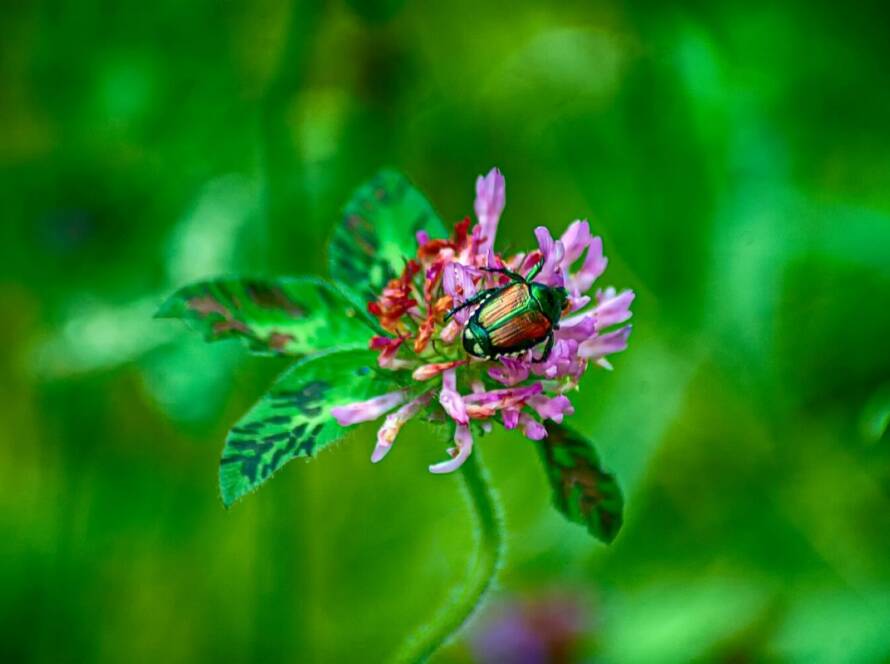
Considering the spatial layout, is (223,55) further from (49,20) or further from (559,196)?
(559,196)

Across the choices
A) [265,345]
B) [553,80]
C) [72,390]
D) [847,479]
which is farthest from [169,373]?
[847,479]

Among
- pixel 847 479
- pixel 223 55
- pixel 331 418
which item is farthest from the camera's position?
pixel 223 55

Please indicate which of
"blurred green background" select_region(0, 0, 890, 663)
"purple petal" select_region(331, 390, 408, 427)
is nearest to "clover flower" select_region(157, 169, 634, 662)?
"purple petal" select_region(331, 390, 408, 427)

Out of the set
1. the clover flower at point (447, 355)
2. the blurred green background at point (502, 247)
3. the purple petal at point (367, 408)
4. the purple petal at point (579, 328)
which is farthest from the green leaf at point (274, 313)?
the blurred green background at point (502, 247)

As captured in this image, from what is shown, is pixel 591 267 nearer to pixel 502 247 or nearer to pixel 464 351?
pixel 464 351

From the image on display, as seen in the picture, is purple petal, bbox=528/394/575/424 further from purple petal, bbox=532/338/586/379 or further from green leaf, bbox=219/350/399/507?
green leaf, bbox=219/350/399/507
